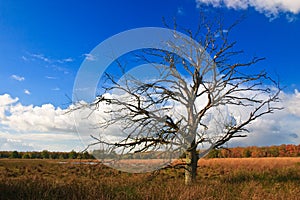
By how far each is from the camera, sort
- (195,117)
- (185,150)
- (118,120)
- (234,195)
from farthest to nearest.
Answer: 1. (185,150)
2. (195,117)
3. (118,120)
4. (234,195)

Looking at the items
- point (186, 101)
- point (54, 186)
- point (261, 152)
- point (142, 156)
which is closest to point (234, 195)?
point (142, 156)

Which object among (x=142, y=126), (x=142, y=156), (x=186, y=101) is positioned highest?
(x=186, y=101)

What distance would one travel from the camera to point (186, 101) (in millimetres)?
11156

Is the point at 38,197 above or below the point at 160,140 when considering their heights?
below

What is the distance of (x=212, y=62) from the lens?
1185 cm

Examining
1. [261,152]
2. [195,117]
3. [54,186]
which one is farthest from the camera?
[261,152]

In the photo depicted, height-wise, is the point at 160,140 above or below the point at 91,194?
above

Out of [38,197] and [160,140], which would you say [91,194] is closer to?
[38,197]

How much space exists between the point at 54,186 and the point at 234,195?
474cm

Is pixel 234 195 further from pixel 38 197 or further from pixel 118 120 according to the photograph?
pixel 38 197

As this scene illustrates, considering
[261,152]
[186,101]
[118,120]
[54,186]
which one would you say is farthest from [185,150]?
[261,152]

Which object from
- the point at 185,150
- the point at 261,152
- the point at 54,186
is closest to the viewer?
the point at 54,186

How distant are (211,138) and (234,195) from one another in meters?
2.95

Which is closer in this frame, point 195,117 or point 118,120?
point 118,120
